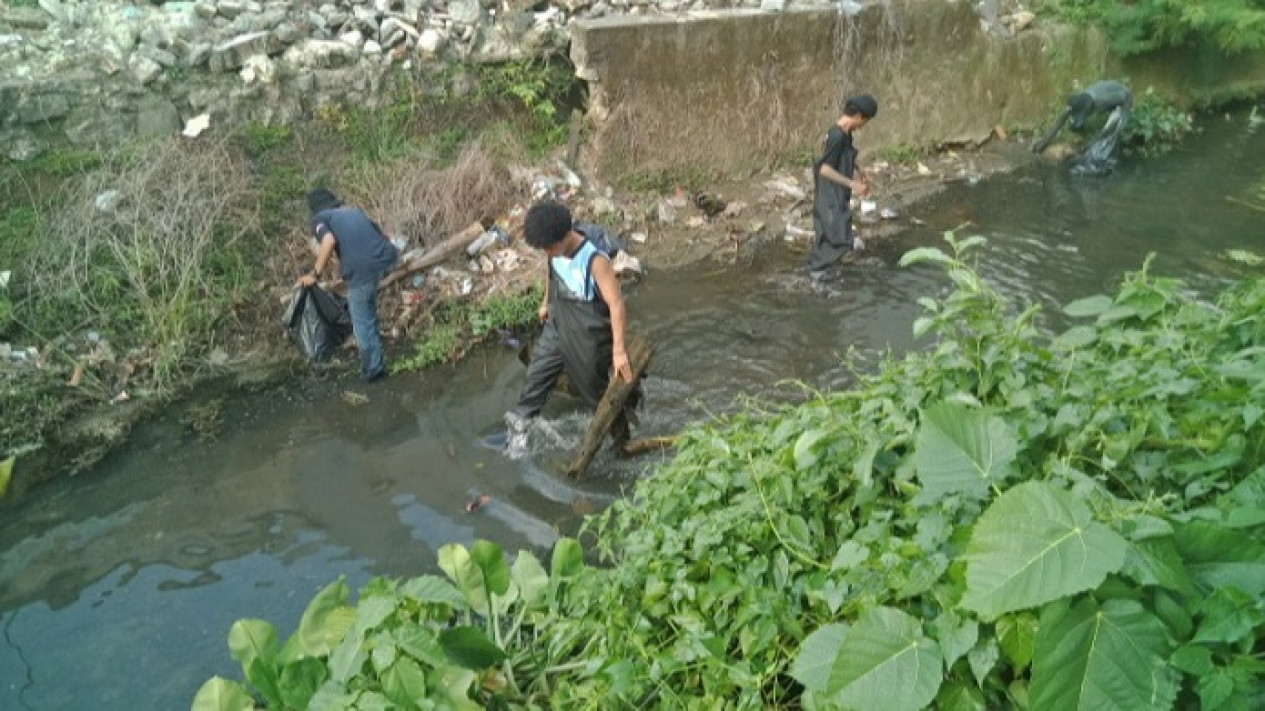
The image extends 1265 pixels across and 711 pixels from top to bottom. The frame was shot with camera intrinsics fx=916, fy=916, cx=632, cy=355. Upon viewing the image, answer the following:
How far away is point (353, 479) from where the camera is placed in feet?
19.1

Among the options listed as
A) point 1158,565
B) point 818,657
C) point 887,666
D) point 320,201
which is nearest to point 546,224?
point 320,201

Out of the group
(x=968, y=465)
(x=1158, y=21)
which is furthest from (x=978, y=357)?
(x=1158, y=21)

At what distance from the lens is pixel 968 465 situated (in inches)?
85.0

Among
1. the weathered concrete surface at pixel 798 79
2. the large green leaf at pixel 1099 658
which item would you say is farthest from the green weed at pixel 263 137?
the large green leaf at pixel 1099 658

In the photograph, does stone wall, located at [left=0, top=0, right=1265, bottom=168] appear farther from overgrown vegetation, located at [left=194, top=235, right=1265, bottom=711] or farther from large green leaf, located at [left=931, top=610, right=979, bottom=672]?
large green leaf, located at [left=931, top=610, right=979, bottom=672]

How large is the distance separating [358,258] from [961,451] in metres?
5.23

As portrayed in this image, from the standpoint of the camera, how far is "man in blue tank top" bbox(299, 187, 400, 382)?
6.48 meters

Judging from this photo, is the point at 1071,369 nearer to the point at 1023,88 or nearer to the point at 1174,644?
the point at 1174,644

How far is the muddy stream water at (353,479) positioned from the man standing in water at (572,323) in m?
0.35

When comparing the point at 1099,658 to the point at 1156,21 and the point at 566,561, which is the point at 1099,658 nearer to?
the point at 566,561

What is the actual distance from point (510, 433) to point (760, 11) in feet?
19.1

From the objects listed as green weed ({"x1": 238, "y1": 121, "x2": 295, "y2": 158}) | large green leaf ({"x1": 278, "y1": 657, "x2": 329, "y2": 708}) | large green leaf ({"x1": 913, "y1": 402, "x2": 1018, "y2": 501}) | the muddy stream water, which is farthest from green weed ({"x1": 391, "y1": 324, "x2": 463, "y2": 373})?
large green leaf ({"x1": 913, "y1": 402, "x2": 1018, "y2": 501})

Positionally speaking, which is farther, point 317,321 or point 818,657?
point 317,321

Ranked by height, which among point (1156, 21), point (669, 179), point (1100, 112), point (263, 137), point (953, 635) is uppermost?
point (953, 635)
